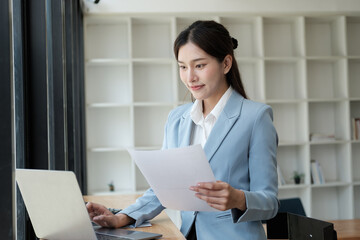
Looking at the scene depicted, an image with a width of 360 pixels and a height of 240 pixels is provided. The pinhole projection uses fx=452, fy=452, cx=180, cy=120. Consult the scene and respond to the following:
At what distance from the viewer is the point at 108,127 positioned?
5039 millimetres

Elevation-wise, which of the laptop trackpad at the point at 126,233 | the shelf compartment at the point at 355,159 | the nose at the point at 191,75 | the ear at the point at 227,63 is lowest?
the shelf compartment at the point at 355,159

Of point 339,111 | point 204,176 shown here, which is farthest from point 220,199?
point 339,111

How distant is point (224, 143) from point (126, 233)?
1.46 feet

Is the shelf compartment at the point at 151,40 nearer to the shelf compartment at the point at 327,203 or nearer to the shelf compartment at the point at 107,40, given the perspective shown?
the shelf compartment at the point at 107,40

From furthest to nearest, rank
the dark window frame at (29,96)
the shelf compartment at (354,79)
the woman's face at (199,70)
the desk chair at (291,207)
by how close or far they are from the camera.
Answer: the shelf compartment at (354,79), the desk chair at (291,207), the woman's face at (199,70), the dark window frame at (29,96)

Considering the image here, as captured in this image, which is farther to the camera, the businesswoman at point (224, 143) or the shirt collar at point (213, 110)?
the shirt collar at point (213, 110)

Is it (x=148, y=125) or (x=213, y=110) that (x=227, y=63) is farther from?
(x=148, y=125)

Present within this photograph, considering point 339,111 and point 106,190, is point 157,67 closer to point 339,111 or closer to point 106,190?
point 106,190

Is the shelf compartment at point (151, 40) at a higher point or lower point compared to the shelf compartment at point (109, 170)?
higher

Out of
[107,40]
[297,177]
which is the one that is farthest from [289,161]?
[107,40]

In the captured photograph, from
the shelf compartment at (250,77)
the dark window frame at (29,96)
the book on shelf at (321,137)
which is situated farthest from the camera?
the shelf compartment at (250,77)

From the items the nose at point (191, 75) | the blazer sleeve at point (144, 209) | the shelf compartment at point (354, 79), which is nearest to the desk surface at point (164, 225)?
the blazer sleeve at point (144, 209)

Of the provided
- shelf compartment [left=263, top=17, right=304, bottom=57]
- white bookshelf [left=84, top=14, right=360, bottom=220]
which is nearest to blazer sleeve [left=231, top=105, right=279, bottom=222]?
white bookshelf [left=84, top=14, right=360, bottom=220]

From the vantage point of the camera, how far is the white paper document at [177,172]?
4.05ft
